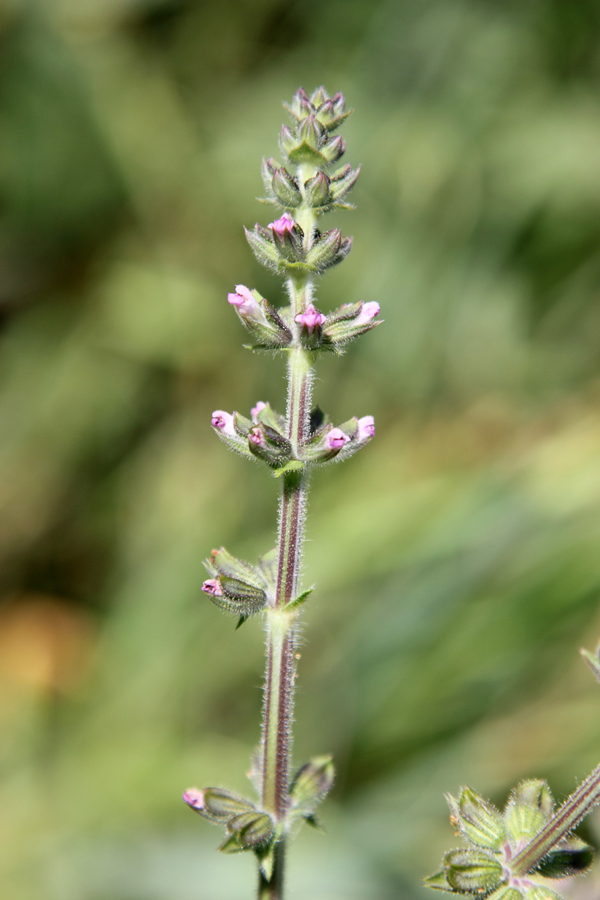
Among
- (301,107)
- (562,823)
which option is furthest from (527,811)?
(301,107)

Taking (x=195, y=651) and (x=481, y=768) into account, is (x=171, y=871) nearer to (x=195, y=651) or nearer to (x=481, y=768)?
(x=195, y=651)

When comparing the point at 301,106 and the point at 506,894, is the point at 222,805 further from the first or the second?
the point at 301,106

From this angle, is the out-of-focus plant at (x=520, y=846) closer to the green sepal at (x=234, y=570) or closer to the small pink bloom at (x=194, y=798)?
the small pink bloom at (x=194, y=798)

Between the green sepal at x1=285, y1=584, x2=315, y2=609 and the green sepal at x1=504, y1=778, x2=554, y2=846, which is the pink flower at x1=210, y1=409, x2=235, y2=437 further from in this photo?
the green sepal at x1=504, y1=778, x2=554, y2=846

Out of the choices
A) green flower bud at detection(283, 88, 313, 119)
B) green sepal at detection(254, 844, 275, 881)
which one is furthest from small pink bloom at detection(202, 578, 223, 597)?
green flower bud at detection(283, 88, 313, 119)

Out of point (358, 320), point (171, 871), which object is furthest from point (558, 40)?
point (171, 871)

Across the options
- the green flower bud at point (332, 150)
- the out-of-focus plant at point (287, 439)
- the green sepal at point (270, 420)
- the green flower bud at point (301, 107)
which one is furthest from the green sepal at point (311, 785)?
the green flower bud at point (301, 107)

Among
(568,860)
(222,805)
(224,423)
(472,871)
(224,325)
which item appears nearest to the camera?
(472,871)
